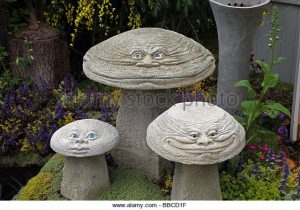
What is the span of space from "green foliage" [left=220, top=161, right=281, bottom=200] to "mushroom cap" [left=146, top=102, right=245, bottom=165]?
0.68m

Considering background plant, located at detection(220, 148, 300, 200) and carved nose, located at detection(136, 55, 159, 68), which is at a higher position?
carved nose, located at detection(136, 55, 159, 68)

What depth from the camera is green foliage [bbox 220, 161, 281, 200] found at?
396 cm

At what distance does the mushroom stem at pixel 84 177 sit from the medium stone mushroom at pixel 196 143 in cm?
67

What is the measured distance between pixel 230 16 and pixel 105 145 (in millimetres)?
1634

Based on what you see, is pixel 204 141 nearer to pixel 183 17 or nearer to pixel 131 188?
pixel 131 188

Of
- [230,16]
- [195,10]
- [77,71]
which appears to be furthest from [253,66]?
[77,71]

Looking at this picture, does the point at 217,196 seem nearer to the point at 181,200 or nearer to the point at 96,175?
the point at 181,200

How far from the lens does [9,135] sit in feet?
16.3

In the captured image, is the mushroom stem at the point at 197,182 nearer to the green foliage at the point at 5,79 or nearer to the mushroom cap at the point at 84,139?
the mushroom cap at the point at 84,139

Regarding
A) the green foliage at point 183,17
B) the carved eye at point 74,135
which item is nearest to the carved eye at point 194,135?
the carved eye at point 74,135

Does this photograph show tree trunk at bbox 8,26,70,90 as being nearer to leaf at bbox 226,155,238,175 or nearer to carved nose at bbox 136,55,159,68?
carved nose at bbox 136,55,159,68

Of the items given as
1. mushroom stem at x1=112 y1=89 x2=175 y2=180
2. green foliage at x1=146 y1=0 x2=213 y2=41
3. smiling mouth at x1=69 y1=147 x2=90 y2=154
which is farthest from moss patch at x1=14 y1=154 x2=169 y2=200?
green foliage at x1=146 y1=0 x2=213 y2=41

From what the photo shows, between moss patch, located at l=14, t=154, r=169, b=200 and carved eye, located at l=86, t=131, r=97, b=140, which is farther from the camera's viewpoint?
moss patch, located at l=14, t=154, r=169, b=200

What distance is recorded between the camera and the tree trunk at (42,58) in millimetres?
5723
